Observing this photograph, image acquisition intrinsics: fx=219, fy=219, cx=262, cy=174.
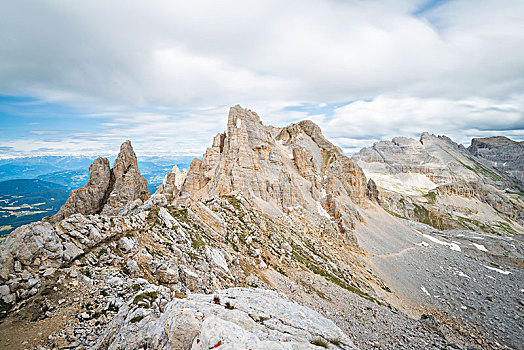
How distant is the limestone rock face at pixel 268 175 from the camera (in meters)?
58.7

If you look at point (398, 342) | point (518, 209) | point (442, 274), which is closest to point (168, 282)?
point (398, 342)

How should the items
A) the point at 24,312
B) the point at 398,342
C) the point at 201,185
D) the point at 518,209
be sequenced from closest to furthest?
the point at 24,312 < the point at 398,342 < the point at 201,185 < the point at 518,209

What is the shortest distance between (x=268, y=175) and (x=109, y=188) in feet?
141

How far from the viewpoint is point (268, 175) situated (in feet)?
221

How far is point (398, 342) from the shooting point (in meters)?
23.2

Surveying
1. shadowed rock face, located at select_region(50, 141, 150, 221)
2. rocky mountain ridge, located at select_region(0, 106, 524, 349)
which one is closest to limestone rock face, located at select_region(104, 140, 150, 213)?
shadowed rock face, located at select_region(50, 141, 150, 221)

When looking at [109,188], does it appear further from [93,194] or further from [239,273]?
[239,273]

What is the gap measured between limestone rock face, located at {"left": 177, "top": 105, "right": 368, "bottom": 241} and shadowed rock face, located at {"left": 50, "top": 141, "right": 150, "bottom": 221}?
12.0 meters

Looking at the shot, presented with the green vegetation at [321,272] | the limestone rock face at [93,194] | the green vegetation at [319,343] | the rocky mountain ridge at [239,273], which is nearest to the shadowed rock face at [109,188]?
the limestone rock face at [93,194]

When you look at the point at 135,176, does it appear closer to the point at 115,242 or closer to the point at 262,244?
the point at 262,244

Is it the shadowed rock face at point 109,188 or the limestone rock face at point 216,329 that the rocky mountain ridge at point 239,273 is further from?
the shadowed rock face at point 109,188

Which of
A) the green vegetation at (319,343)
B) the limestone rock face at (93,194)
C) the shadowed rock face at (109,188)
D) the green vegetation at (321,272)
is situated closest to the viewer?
the green vegetation at (319,343)

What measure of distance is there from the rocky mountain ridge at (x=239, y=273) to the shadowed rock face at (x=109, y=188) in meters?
0.29

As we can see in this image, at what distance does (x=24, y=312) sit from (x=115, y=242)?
630 cm
